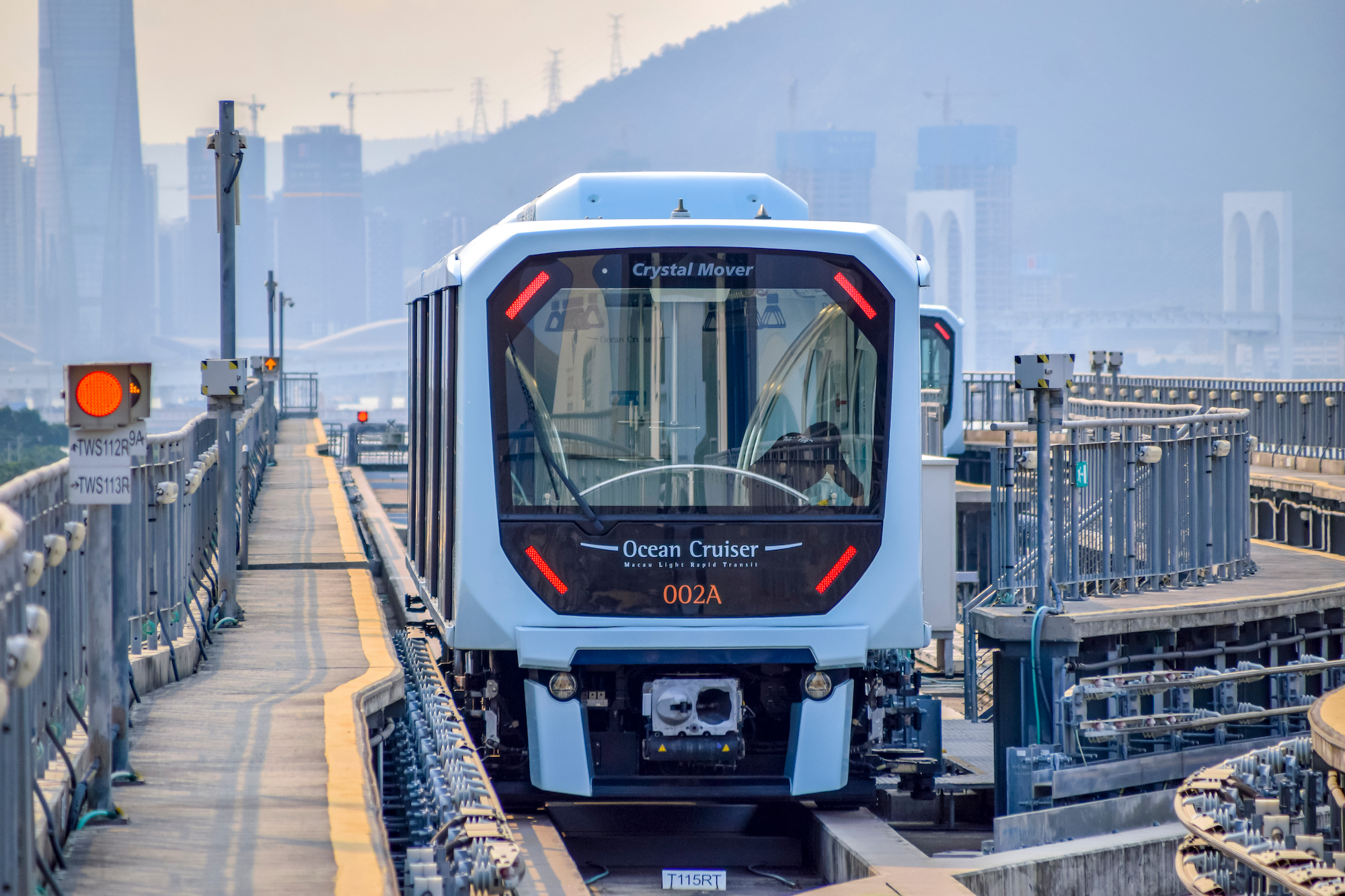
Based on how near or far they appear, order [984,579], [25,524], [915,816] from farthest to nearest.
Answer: [984,579]
[915,816]
[25,524]

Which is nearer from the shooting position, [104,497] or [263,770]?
[104,497]

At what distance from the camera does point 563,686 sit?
9.05 meters

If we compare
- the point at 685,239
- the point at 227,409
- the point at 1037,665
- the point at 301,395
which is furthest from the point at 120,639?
the point at 301,395

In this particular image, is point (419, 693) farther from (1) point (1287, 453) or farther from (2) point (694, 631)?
(1) point (1287, 453)

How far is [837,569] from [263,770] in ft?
10.8

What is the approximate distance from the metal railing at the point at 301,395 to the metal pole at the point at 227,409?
172ft

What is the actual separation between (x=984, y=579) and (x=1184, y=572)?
32.4 ft

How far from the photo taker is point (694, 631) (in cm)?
891

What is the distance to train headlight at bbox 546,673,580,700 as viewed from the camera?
29.7ft

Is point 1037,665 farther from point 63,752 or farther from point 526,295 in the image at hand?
point 63,752

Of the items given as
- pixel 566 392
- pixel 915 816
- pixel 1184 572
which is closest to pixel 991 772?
pixel 915 816

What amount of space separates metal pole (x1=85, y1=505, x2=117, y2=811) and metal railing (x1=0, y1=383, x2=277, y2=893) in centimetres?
1

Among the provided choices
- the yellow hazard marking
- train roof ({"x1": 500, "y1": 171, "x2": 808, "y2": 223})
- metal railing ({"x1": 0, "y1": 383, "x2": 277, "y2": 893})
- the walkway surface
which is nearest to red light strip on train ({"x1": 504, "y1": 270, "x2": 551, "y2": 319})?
train roof ({"x1": 500, "y1": 171, "x2": 808, "y2": 223})

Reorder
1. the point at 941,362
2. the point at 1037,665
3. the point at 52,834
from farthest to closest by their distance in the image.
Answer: the point at 941,362 → the point at 1037,665 → the point at 52,834
